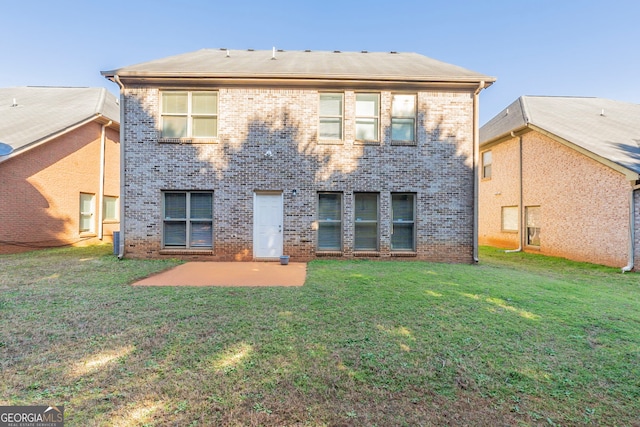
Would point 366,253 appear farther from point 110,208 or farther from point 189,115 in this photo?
point 110,208

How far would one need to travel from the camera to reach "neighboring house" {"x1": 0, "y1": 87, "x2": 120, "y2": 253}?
1068 centimetres

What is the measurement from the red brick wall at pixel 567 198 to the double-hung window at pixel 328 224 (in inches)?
335

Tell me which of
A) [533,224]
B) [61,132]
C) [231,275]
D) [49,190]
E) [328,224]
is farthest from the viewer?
[533,224]

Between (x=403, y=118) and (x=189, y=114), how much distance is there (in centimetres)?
679

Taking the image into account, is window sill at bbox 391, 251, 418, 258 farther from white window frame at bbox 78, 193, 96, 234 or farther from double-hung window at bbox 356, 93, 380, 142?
white window frame at bbox 78, 193, 96, 234

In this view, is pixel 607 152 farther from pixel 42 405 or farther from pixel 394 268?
pixel 42 405

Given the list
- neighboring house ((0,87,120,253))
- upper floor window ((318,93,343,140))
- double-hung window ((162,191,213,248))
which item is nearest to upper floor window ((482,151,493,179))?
upper floor window ((318,93,343,140))

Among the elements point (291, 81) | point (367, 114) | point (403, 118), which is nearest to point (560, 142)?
→ point (403, 118)

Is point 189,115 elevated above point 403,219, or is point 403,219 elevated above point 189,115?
point 189,115

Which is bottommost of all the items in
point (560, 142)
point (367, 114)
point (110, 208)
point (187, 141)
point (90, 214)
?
point (90, 214)

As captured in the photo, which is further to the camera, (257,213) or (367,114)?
(367,114)

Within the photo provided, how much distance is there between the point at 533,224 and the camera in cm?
1239

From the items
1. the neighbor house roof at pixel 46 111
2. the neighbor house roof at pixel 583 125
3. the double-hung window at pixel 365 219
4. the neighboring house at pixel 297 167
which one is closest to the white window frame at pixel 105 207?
the neighbor house roof at pixel 46 111

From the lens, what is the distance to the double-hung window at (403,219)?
368 inches
